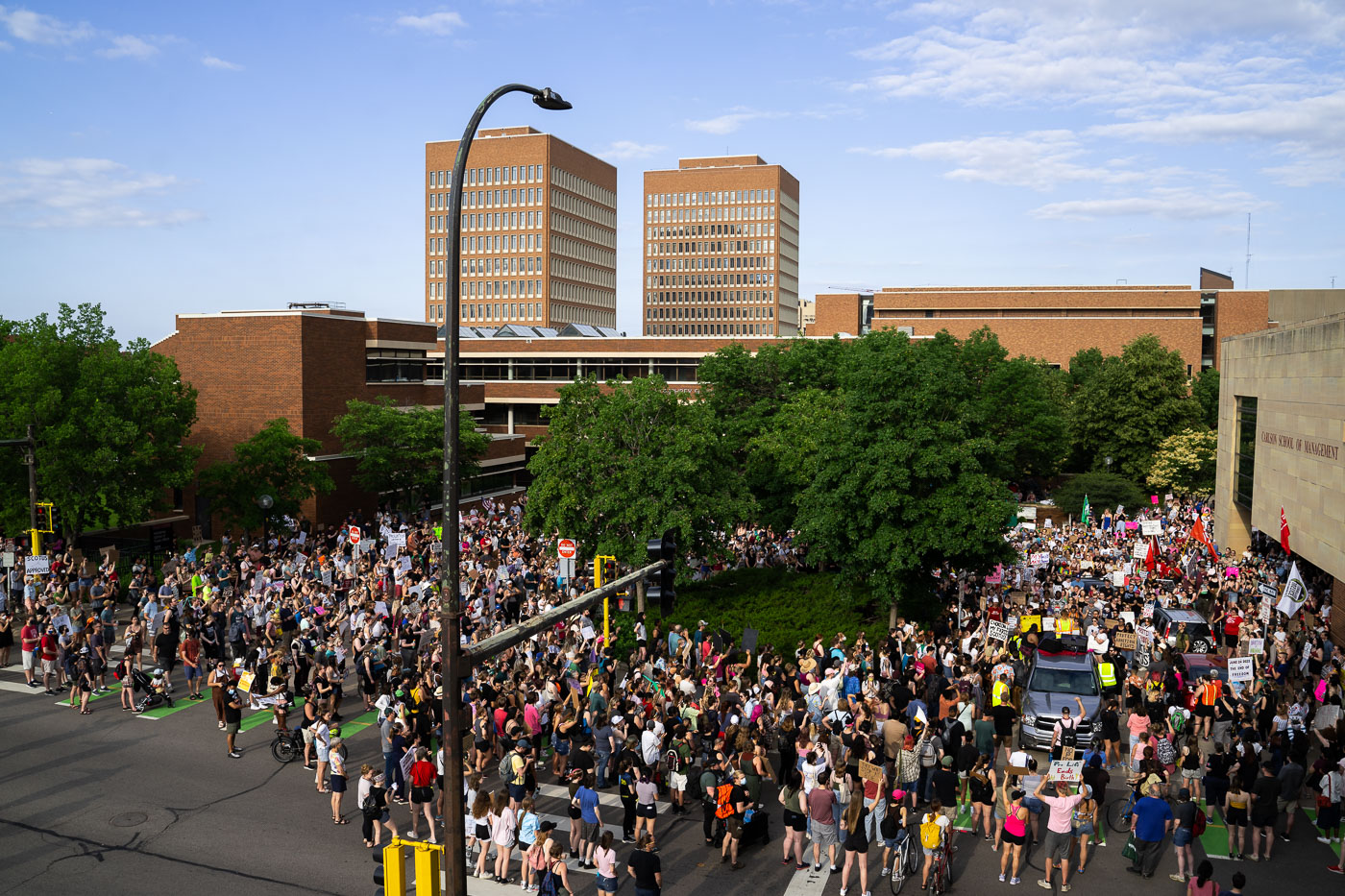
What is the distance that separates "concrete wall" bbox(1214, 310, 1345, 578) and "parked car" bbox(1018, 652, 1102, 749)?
6.88 m

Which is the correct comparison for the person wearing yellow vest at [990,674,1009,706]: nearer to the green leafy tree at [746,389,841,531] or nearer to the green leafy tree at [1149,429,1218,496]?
the green leafy tree at [746,389,841,531]

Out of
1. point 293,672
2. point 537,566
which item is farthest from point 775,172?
point 293,672

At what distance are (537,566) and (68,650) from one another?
14.5 meters

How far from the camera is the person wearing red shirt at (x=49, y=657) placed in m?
23.0

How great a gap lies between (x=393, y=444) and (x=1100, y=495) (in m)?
40.0

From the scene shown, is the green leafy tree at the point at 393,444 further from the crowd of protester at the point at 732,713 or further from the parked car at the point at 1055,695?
the parked car at the point at 1055,695

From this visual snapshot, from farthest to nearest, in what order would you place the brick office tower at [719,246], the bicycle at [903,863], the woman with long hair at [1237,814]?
1. the brick office tower at [719,246]
2. the woman with long hair at [1237,814]
3. the bicycle at [903,863]

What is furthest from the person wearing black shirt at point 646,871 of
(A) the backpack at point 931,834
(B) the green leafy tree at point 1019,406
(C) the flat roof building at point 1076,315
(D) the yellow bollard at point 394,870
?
(C) the flat roof building at point 1076,315

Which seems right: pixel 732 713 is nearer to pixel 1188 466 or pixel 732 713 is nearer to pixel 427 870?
pixel 427 870

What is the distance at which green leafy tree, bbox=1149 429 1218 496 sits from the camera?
54.7 m

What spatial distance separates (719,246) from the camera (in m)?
176

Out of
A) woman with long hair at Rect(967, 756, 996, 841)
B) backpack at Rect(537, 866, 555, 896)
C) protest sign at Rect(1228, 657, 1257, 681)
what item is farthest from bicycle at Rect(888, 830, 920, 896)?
protest sign at Rect(1228, 657, 1257, 681)

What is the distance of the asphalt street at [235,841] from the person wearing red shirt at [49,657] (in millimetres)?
3434

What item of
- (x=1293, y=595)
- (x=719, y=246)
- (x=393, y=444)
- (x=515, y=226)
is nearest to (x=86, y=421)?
(x=393, y=444)
